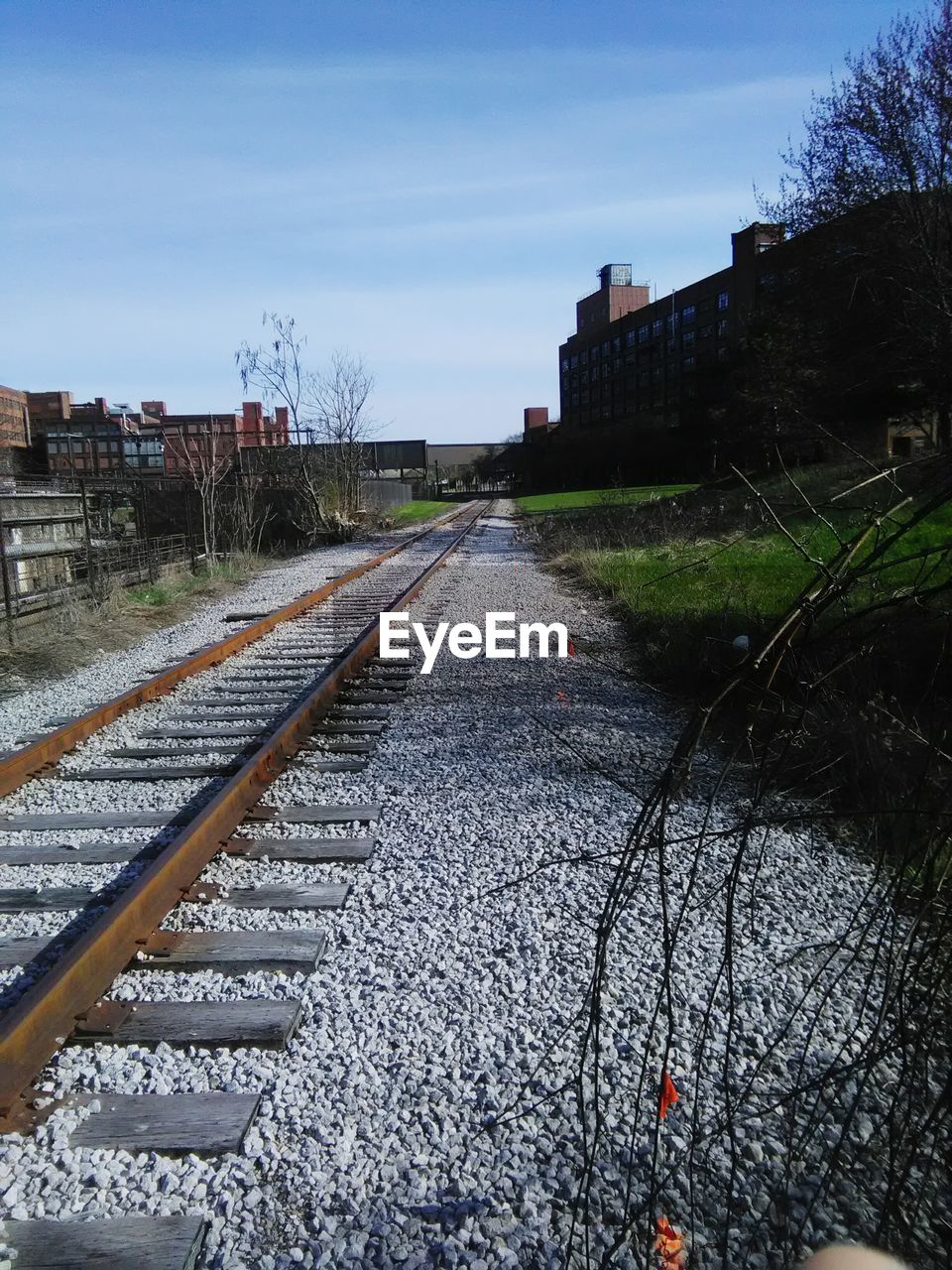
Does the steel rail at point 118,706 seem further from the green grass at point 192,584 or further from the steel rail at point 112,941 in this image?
the green grass at point 192,584

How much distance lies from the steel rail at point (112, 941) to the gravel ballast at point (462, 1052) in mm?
98

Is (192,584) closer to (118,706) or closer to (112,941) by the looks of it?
(118,706)

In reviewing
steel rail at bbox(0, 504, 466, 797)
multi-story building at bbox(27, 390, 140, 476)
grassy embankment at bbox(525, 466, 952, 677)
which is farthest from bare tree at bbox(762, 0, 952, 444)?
multi-story building at bbox(27, 390, 140, 476)

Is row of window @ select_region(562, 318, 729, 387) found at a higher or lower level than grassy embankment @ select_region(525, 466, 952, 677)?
higher

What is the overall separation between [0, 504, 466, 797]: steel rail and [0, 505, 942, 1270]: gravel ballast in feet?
1.20

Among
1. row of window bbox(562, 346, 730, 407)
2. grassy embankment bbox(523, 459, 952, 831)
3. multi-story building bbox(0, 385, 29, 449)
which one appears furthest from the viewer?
row of window bbox(562, 346, 730, 407)

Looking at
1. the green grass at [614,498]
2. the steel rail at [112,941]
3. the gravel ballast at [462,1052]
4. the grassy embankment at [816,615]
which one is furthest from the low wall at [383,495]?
the gravel ballast at [462,1052]

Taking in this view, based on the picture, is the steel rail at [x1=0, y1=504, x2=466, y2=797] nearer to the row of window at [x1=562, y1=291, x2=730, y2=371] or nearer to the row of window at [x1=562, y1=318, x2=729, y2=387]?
the row of window at [x1=562, y1=318, x2=729, y2=387]

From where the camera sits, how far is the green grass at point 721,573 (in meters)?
9.88

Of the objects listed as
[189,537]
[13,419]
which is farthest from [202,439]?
[13,419]

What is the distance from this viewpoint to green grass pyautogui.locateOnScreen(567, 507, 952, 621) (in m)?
9.88

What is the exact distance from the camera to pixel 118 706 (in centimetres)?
732

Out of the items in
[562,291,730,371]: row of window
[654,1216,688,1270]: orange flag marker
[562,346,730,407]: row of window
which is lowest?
[654,1216,688,1270]: orange flag marker

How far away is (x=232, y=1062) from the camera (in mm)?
2916
